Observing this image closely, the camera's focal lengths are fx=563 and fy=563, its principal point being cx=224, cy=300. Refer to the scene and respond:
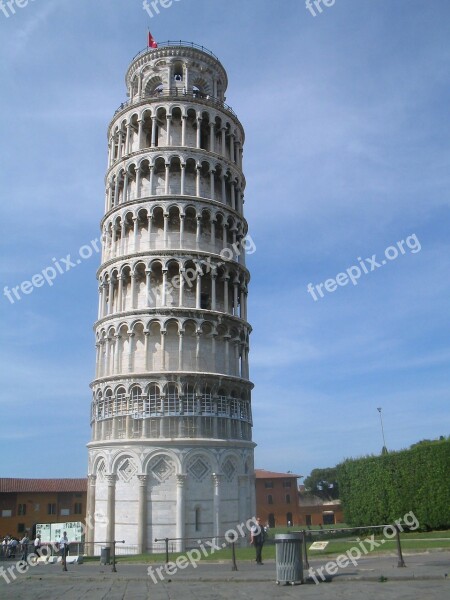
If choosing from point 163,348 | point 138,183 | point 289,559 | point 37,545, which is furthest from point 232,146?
point 289,559

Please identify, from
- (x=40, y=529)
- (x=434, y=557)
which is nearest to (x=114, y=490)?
(x=40, y=529)

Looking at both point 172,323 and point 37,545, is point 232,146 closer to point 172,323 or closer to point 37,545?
point 172,323

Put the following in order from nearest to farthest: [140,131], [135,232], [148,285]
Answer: [148,285] < [135,232] < [140,131]

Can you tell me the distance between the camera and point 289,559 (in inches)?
628

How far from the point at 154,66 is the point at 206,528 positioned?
36.4m

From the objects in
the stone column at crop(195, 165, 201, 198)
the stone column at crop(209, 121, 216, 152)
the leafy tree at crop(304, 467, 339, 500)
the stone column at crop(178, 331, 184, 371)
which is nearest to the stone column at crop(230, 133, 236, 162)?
the stone column at crop(209, 121, 216, 152)

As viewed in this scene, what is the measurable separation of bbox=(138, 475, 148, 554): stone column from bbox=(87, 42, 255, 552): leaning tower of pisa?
9cm

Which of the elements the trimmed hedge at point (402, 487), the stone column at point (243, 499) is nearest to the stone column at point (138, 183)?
the stone column at point (243, 499)

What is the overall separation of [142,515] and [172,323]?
486 inches

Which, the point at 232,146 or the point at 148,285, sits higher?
the point at 232,146

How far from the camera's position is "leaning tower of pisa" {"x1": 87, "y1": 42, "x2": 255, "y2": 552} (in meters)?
35.6

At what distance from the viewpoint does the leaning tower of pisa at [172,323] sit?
117 feet

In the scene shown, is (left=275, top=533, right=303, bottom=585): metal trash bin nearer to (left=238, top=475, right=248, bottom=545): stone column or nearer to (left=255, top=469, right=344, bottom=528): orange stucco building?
(left=238, top=475, right=248, bottom=545): stone column

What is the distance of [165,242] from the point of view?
132 ft
